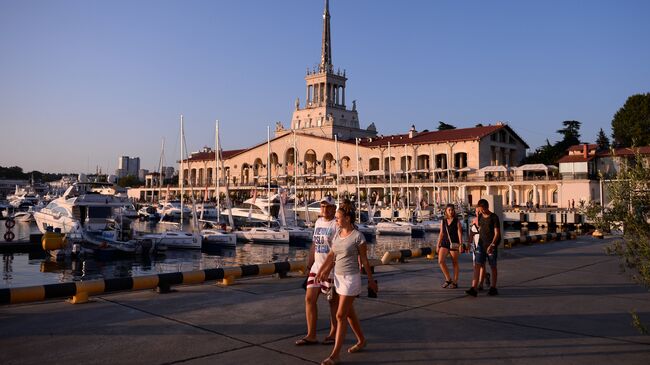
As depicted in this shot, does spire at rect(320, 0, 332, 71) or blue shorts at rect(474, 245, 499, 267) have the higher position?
spire at rect(320, 0, 332, 71)

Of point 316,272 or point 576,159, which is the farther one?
point 576,159

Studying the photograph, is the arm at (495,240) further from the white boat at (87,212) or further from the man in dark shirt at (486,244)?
the white boat at (87,212)

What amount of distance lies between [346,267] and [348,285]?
0.21 metres

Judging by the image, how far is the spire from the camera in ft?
384

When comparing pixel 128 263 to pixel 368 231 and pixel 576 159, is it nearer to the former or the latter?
pixel 368 231

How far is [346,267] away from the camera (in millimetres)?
6379

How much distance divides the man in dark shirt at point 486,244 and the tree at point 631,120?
73123mm

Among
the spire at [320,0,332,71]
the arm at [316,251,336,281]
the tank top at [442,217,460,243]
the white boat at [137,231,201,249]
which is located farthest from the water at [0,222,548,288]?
the spire at [320,0,332,71]

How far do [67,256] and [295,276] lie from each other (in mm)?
19474

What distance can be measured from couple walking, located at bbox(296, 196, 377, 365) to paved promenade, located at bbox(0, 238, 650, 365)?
285 mm

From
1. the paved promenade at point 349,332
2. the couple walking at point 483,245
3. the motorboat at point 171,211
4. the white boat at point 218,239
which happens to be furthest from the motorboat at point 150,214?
the couple walking at point 483,245

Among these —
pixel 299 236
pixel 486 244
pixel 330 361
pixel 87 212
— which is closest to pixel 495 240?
pixel 486 244

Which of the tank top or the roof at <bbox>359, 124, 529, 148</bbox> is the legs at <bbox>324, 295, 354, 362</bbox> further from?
the roof at <bbox>359, 124, 529, 148</bbox>

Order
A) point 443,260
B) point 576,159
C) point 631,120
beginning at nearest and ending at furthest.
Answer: point 443,260 → point 576,159 → point 631,120
